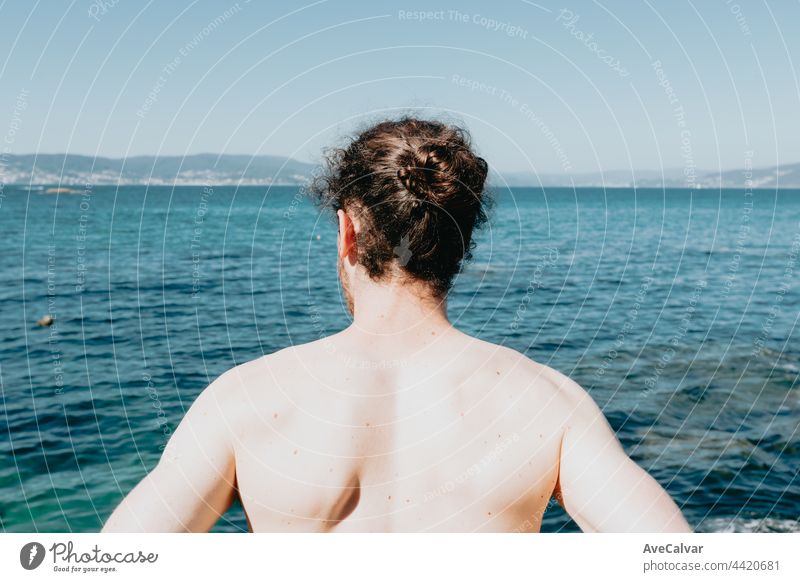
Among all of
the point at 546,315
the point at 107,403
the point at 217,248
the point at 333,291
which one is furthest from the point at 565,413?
the point at 217,248

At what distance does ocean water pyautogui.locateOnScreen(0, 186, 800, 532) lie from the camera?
1112 cm

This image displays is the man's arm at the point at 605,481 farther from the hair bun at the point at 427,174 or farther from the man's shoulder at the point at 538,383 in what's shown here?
the hair bun at the point at 427,174

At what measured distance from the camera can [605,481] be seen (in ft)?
7.30

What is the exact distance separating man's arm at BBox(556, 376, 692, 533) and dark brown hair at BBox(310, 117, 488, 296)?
0.61 meters

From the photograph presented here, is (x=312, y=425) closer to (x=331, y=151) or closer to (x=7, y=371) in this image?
(x=331, y=151)

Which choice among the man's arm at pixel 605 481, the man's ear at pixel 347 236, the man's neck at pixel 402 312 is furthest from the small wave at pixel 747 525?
the man's ear at pixel 347 236

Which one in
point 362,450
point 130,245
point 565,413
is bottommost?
point 130,245

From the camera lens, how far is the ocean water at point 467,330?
11117 millimetres

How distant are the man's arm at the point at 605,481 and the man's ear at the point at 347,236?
2.76 feet

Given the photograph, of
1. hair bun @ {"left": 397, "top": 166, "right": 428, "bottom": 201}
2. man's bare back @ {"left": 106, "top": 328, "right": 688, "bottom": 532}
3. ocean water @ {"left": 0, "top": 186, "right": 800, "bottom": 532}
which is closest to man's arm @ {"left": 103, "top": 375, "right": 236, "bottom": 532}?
man's bare back @ {"left": 106, "top": 328, "right": 688, "bottom": 532}

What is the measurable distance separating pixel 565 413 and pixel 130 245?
45321 millimetres

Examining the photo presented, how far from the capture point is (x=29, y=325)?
70.1 feet

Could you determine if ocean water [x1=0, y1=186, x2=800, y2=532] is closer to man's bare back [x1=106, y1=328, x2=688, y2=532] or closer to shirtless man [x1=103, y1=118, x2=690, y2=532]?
shirtless man [x1=103, y1=118, x2=690, y2=532]

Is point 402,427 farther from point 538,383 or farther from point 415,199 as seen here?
point 415,199
